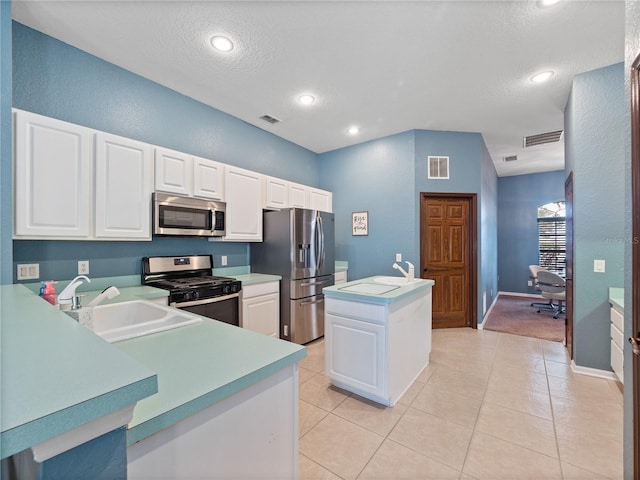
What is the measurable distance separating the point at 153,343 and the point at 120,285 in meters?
1.93

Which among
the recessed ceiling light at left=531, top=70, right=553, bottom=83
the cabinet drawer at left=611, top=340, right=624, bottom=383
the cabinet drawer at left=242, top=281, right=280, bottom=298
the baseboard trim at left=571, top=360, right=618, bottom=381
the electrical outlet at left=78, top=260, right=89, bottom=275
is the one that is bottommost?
the baseboard trim at left=571, top=360, right=618, bottom=381

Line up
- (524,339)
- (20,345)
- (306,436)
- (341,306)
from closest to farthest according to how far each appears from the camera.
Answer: (20,345), (306,436), (341,306), (524,339)

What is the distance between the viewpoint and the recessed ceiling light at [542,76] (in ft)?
9.08

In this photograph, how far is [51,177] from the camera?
1987 mm

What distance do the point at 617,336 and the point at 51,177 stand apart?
4719mm

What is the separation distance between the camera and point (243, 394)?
88cm

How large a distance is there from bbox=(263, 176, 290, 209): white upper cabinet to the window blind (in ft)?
20.3

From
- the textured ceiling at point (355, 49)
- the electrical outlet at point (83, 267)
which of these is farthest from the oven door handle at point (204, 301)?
the textured ceiling at point (355, 49)

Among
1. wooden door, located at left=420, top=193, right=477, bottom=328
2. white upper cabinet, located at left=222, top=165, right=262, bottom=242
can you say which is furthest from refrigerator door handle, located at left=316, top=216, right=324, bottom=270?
wooden door, located at left=420, top=193, right=477, bottom=328

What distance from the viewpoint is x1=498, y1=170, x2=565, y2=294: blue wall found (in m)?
6.48

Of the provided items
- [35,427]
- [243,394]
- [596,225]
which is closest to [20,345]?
[35,427]

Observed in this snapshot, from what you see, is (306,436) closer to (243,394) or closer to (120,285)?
(243,394)

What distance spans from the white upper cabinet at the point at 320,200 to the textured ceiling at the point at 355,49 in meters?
1.22

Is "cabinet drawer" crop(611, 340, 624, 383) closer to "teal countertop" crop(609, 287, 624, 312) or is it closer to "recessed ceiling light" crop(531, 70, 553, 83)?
"teal countertop" crop(609, 287, 624, 312)
